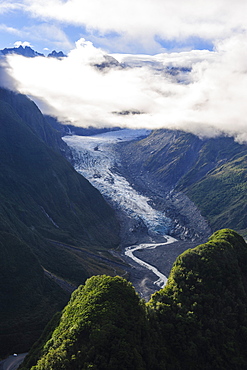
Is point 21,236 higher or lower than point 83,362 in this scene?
higher

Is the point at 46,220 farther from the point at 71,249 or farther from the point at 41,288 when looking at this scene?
the point at 41,288

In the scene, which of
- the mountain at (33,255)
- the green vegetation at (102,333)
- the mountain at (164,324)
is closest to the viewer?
the green vegetation at (102,333)

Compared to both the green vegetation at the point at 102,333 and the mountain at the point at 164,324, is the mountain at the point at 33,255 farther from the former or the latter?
the green vegetation at the point at 102,333

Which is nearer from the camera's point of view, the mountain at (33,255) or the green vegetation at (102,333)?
the green vegetation at (102,333)

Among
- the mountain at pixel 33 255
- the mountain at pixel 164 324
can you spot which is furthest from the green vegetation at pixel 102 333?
the mountain at pixel 33 255

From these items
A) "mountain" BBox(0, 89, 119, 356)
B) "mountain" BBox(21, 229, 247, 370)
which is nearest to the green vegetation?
"mountain" BBox(21, 229, 247, 370)

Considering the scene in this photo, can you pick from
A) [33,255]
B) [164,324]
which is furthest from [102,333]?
[33,255]

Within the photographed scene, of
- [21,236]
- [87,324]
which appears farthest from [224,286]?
[21,236]

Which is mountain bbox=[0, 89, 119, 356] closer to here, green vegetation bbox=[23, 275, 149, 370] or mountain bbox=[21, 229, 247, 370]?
mountain bbox=[21, 229, 247, 370]

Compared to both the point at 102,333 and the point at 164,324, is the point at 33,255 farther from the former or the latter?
the point at 102,333
